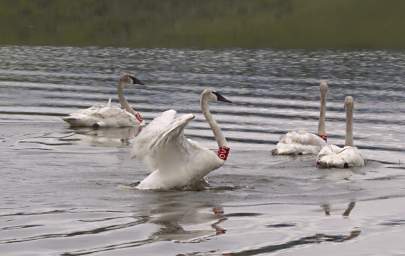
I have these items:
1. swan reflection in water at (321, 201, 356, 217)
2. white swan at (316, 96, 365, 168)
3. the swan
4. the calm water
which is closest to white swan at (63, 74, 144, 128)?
the calm water

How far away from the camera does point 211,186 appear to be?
21688mm

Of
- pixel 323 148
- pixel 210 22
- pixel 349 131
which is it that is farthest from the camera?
pixel 210 22

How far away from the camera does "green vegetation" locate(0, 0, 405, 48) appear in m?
109

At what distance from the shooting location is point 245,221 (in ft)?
58.3

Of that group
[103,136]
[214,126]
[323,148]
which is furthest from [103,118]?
[214,126]

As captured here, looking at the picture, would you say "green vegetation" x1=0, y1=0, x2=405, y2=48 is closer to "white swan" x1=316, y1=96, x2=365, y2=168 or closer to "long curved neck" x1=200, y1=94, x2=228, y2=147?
"white swan" x1=316, y1=96, x2=365, y2=168

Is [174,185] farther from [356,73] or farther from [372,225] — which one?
[356,73]

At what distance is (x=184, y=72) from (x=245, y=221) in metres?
37.5

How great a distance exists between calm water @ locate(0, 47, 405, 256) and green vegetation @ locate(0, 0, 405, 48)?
5765cm

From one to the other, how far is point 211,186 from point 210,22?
112041 mm

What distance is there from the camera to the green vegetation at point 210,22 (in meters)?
109

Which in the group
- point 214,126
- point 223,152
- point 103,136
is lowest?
point 103,136

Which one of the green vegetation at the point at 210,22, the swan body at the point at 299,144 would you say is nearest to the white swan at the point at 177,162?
the swan body at the point at 299,144

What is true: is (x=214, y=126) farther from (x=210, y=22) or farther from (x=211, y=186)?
(x=210, y=22)
